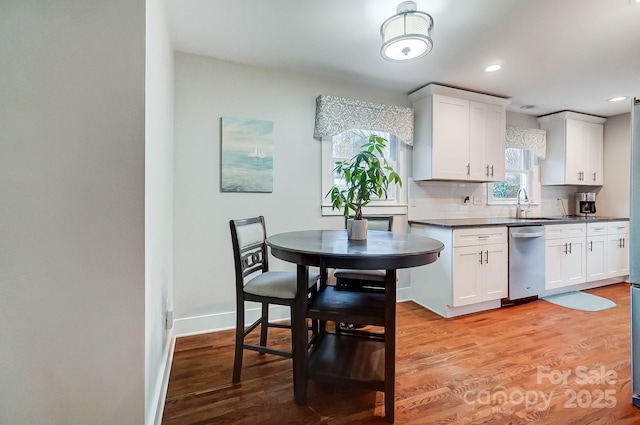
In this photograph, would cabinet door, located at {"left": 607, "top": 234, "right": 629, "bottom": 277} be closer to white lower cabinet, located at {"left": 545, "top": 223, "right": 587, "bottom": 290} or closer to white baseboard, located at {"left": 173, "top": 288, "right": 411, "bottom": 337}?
white lower cabinet, located at {"left": 545, "top": 223, "right": 587, "bottom": 290}

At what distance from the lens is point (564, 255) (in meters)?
3.53

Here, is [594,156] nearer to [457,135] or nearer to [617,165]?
[617,165]

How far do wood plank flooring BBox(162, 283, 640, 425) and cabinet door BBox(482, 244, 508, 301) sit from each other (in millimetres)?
416

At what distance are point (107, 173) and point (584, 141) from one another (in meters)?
5.50

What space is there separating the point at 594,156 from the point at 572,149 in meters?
0.52

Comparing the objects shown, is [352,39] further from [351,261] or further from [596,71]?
[596,71]

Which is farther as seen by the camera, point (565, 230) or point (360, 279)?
point (565, 230)

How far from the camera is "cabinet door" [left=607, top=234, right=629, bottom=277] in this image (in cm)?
388

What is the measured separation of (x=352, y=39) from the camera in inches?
89.5

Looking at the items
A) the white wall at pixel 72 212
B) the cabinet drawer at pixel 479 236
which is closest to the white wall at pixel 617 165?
the cabinet drawer at pixel 479 236

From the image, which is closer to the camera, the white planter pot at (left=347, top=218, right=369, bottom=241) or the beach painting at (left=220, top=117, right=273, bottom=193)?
the white planter pot at (left=347, top=218, right=369, bottom=241)

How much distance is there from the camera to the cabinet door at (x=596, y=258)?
373 centimetres

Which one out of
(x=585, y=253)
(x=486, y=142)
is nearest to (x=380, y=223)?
(x=486, y=142)

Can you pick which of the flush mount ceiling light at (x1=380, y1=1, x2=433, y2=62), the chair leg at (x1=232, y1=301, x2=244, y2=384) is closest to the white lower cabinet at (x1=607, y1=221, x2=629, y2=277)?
the flush mount ceiling light at (x1=380, y1=1, x2=433, y2=62)
